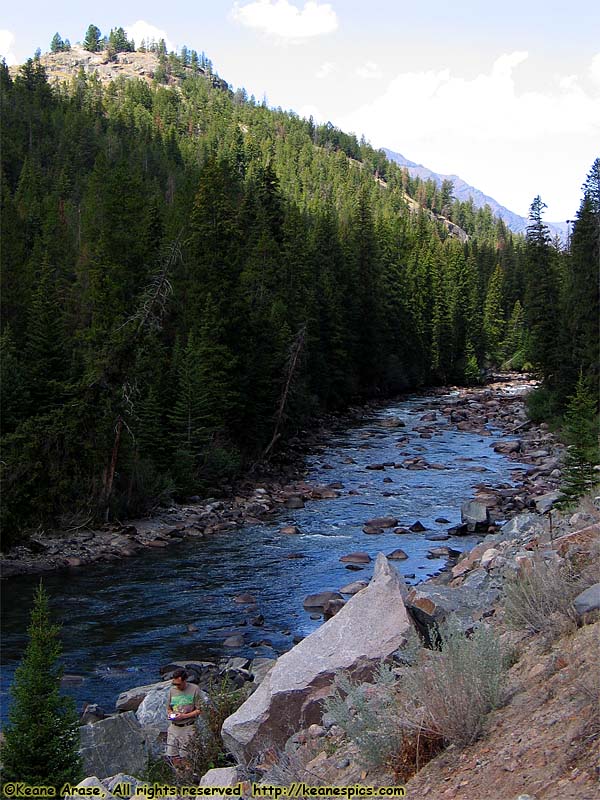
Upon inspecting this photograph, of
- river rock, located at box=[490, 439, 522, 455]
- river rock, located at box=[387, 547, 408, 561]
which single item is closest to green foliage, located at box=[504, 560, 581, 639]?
river rock, located at box=[387, 547, 408, 561]

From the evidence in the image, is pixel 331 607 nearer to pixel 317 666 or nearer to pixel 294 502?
pixel 317 666

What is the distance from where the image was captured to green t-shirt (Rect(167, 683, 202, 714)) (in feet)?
29.4

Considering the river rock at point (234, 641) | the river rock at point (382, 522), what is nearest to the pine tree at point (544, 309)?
the river rock at point (382, 522)

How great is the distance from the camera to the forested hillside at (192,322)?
24016 millimetres

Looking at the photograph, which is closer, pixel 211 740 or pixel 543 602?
pixel 543 602

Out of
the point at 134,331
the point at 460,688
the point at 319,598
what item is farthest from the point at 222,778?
the point at 134,331

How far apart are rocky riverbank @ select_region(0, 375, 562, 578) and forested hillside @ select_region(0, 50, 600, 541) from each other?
87cm

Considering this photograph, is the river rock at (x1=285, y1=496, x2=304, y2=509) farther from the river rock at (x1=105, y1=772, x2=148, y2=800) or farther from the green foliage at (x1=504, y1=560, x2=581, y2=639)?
the green foliage at (x1=504, y1=560, x2=581, y2=639)

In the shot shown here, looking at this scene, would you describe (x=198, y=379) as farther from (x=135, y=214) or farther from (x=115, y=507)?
(x=135, y=214)

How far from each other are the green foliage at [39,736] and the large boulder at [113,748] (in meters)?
0.82

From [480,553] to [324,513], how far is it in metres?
8.50

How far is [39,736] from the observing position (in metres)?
8.05

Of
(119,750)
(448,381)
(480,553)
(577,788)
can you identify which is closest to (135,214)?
(480,553)

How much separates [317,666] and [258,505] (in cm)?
1933
